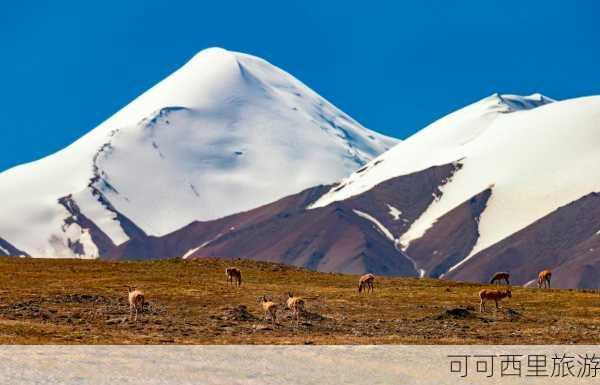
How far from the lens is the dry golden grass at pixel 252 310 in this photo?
58469 mm

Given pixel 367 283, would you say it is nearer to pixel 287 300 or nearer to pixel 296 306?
pixel 287 300

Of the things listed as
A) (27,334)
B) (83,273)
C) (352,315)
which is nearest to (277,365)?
(27,334)

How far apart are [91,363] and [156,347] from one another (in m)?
6.77

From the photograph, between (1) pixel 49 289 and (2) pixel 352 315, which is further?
(1) pixel 49 289

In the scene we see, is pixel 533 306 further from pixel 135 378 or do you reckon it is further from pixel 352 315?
pixel 135 378

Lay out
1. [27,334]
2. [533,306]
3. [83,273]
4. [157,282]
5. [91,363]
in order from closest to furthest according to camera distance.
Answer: [91,363], [27,334], [533,306], [157,282], [83,273]

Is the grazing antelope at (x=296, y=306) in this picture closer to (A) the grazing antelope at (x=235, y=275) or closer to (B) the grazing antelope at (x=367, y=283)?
(B) the grazing antelope at (x=367, y=283)

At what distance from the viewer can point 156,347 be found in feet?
171

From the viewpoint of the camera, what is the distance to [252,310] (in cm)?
7025

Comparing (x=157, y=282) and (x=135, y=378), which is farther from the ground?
(x=157, y=282)

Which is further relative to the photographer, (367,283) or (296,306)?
(367,283)

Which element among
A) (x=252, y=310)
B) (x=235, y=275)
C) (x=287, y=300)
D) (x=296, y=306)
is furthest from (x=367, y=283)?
(x=296, y=306)

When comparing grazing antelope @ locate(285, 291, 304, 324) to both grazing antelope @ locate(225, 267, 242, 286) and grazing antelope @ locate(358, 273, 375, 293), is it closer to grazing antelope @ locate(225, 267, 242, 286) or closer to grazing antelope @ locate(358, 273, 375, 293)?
Answer: grazing antelope @ locate(358, 273, 375, 293)

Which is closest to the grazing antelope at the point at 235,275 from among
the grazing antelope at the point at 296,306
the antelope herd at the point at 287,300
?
the antelope herd at the point at 287,300
